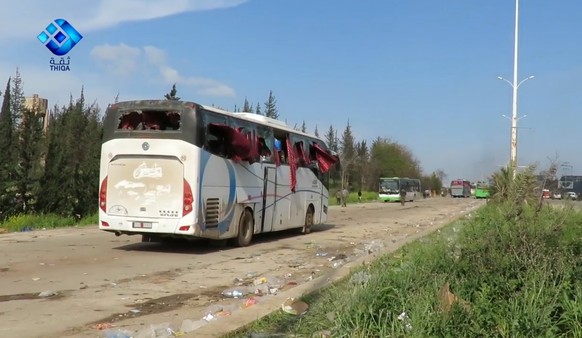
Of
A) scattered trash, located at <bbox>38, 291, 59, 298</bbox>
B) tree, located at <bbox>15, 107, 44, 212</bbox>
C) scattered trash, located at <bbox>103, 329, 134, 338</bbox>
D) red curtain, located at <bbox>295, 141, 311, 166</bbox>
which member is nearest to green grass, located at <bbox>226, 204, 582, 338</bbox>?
scattered trash, located at <bbox>103, 329, 134, 338</bbox>

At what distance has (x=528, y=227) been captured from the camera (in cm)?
673

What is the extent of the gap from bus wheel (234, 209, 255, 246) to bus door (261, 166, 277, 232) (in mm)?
781

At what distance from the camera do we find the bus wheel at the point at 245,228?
15.3 meters

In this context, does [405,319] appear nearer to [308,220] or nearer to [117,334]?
[117,334]

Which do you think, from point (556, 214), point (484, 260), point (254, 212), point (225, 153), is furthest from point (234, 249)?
point (484, 260)

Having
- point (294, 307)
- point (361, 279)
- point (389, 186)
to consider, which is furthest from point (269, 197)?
point (389, 186)

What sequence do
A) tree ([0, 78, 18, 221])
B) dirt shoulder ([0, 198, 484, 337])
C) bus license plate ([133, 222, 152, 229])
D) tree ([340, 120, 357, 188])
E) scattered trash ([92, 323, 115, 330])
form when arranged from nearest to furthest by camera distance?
1. scattered trash ([92, 323, 115, 330])
2. dirt shoulder ([0, 198, 484, 337])
3. bus license plate ([133, 222, 152, 229])
4. tree ([0, 78, 18, 221])
5. tree ([340, 120, 357, 188])

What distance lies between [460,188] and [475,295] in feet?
344

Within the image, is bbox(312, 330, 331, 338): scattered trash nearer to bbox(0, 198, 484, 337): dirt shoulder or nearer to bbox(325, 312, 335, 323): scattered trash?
bbox(325, 312, 335, 323): scattered trash

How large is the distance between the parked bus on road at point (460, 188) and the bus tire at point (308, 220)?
89.7 m

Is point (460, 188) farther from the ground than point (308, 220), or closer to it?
farther from the ground

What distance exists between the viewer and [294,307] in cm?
677

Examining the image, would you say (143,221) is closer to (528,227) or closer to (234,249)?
(234,249)

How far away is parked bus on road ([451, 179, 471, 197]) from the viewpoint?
347 ft
